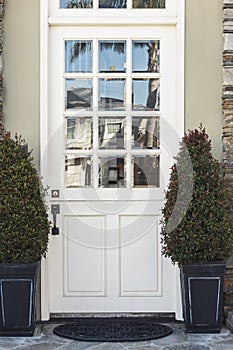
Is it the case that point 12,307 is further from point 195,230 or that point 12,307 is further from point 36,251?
point 195,230

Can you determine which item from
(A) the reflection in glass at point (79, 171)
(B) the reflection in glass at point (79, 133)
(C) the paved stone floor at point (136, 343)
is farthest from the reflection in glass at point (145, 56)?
(C) the paved stone floor at point (136, 343)

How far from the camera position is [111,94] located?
458cm

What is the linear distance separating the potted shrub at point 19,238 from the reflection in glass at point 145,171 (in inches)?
34.0

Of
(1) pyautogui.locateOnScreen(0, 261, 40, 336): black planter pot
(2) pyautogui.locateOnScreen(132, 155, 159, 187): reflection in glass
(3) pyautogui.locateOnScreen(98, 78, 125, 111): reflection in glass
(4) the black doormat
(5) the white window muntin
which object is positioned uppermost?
(5) the white window muntin

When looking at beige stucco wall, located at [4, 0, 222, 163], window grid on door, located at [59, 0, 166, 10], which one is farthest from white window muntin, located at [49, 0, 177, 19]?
beige stucco wall, located at [4, 0, 222, 163]

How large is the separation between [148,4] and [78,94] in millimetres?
892

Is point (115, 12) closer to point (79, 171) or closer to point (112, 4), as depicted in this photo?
point (112, 4)

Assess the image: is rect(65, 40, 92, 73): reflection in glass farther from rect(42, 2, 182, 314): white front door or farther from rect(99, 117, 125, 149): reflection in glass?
rect(99, 117, 125, 149): reflection in glass

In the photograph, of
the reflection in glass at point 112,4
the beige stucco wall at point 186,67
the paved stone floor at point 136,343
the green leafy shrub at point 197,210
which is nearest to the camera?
the paved stone floor at point 136,343

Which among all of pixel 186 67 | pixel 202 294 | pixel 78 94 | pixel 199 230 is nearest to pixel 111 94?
pixel 78 94

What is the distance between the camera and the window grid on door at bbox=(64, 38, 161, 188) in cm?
457

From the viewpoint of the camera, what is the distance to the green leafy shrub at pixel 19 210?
3.96 metres

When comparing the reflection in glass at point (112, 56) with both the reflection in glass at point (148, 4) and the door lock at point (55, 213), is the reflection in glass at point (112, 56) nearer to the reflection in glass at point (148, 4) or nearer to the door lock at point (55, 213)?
the reflection in glass at point (148, 4)

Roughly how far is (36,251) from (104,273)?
73 cm
